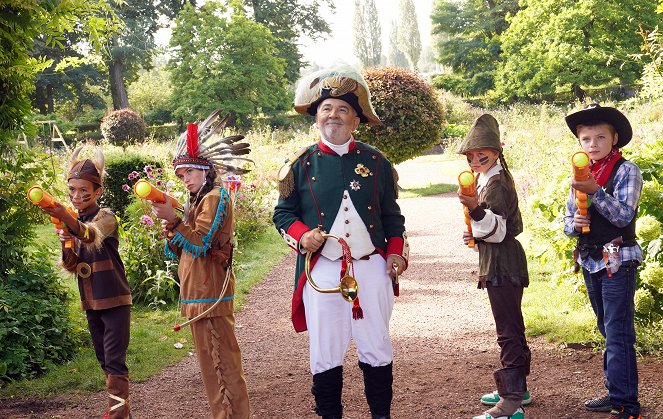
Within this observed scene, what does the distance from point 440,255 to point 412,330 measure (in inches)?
132

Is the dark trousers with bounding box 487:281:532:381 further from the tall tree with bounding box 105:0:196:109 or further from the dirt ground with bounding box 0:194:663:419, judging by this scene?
the tall tree with bounding box 105:0:196:109

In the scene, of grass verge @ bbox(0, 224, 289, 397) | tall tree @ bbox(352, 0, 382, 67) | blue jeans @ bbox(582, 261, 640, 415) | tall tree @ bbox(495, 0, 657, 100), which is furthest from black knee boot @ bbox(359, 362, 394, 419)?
tall tree @ bbox(352, 0, 382, 67)

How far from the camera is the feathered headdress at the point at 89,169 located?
151 inches

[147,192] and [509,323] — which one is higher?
[147,192]

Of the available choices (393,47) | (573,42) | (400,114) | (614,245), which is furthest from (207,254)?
(393,47)

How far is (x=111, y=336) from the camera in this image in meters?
3.81

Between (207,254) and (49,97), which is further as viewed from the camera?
(49,97)

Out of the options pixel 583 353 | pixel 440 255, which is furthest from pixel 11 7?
pixel 440 255

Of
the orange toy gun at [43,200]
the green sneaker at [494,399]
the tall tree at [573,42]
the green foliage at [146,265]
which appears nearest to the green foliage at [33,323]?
the green foliage at [146,265]

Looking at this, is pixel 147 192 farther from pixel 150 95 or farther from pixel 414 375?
pixel 150 95

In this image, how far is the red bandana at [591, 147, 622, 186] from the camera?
3.53 m

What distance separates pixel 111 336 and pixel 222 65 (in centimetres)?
3279

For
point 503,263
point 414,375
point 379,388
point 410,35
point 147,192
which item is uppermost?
point 410,35

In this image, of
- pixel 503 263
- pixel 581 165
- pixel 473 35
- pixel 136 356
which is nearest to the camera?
pixel 581 165
